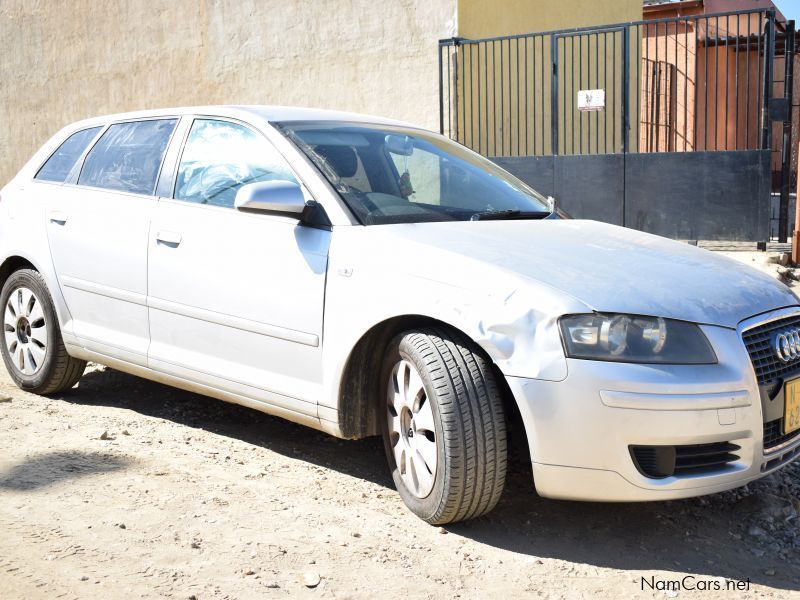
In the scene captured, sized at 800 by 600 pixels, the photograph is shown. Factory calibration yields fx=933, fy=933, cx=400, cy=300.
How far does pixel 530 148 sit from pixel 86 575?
1101 centimetres

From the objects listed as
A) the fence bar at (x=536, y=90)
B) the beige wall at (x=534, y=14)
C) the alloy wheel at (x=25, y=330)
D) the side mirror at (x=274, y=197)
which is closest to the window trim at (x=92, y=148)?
the alloy wheel at (x=25, y=330)

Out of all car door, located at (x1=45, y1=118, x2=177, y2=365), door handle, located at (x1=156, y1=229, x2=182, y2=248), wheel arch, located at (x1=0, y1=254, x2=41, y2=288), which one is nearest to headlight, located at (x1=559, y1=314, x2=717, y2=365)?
door handle, located at (x1=156, y1=229, x2=182, y2=248)

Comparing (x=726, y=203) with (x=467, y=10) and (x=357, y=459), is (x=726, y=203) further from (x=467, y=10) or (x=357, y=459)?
(x=357, y=459)

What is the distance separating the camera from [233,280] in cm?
399

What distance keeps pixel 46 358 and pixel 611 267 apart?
322cm

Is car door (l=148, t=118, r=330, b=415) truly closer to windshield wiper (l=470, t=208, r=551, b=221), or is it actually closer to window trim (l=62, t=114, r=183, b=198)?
window trim (l=62, t=114, r=183, b=198)

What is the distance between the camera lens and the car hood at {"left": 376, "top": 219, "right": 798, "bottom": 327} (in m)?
3.15

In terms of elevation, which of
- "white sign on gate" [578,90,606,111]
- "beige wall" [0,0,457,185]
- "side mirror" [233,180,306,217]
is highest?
"beige wall" [0,0,457,185]

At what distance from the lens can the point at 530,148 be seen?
13.2 meters

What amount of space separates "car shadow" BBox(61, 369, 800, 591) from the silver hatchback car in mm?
255

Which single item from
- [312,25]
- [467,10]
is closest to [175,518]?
[467,10]

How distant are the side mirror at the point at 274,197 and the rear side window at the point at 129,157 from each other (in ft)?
3.31

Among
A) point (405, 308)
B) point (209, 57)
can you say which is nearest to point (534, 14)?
point (209, 57)

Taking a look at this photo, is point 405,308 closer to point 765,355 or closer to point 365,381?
point 365,381
